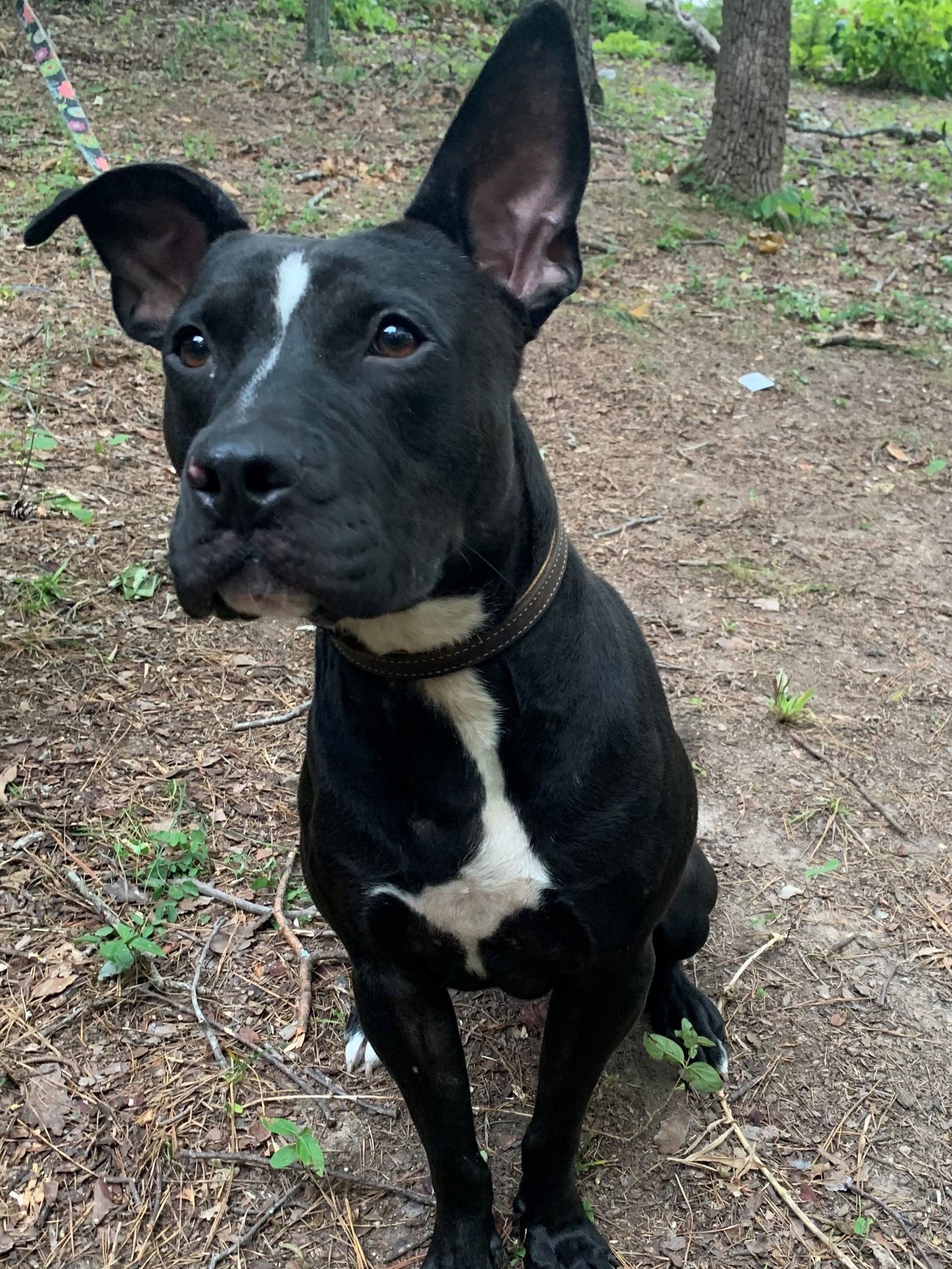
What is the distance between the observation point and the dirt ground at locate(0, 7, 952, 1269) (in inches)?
95.3

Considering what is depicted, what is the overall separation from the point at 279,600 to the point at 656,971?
1.74m

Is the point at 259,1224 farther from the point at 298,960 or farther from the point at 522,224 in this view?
the point at 522,224

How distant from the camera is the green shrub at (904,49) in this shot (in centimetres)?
1423

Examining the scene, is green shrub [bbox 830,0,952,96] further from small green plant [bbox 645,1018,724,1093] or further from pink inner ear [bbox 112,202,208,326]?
small green plant [bbox 645,1018,724,1093]

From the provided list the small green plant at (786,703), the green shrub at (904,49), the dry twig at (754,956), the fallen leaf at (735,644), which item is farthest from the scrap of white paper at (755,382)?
the green shrub at (904,49)

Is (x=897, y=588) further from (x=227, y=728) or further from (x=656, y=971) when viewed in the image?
(x=227, y=728)

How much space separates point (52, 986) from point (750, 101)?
790 cm

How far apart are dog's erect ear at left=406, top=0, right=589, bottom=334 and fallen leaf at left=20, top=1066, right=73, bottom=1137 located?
214 cm

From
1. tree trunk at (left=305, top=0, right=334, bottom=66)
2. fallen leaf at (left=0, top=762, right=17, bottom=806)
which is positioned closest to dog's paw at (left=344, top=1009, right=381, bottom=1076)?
fallen leaf at (left=0, top=762, right=17, bottom=806)

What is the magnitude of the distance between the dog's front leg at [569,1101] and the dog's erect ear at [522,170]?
135 cm

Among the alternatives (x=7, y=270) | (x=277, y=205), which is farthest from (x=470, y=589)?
(x=277, y=205)

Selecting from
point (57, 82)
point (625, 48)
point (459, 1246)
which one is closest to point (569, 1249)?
point (459, 1246)

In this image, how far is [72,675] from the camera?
12.0ft

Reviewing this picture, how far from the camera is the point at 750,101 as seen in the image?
26.0 feet
